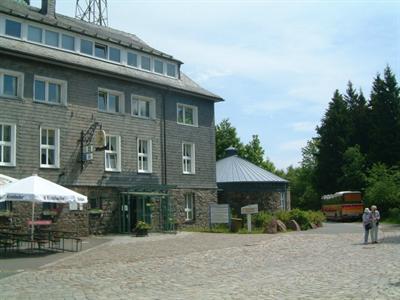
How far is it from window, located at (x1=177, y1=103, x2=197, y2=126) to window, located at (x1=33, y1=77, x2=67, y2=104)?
29.5ft

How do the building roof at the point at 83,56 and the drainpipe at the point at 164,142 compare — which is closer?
the building roof at the point at 83,56

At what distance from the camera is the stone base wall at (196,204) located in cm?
3484

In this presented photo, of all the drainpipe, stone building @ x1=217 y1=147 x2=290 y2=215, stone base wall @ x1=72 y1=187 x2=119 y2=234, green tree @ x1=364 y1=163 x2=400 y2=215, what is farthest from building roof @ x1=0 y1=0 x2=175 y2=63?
green tree @ x1=364 y1=163 x2=400 y2=215

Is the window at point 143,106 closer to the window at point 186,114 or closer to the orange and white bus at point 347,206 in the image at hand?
the window at point 186,114

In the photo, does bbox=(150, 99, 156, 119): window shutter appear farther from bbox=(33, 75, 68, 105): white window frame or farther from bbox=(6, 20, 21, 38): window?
bbox=(6, 20, 21, 38): window

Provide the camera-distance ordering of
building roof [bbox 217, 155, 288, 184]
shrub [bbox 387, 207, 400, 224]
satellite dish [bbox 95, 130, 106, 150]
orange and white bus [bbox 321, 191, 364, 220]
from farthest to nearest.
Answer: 1. orange and white bus [bbox 321, 191, 364, 220]
2. building roof [bbox 217, 155, 288, 184]
3. shrub [bbox 387, 207, 400, 224]
4. satellite dish [bbox 95, 130, 106, 150]

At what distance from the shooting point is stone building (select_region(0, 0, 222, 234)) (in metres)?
27.3

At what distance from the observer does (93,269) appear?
625 inches

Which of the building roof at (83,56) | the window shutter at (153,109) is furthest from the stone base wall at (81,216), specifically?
the building roof at (83,56)

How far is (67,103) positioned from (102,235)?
23.6ft

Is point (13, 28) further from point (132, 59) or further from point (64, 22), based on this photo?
point (132, 59)

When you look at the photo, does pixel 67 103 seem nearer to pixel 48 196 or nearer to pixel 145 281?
A: pixel 48 196

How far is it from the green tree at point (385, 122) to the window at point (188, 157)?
28.3m

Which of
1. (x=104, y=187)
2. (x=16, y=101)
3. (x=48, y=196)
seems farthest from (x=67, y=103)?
(x=48, y=196)
